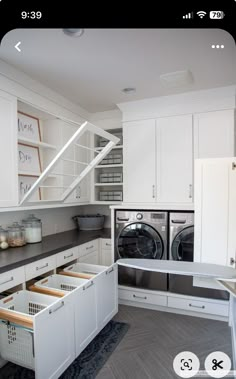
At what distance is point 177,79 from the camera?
2105 millimetres

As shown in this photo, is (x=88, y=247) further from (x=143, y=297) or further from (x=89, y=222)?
(x=143, y=297)

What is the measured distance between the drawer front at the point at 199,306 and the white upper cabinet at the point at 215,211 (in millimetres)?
718

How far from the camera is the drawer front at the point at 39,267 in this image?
1.80m

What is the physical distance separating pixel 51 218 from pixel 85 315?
139 cm

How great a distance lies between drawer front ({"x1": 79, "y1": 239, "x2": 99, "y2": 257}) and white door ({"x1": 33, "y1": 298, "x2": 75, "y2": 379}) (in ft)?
2.96

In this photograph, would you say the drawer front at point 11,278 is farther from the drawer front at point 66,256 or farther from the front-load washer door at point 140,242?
the front-load washer door at point 140,242

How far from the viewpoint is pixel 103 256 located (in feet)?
9.41

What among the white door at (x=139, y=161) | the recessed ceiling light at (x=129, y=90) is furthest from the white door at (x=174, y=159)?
the recessed ceiling light at (x=129, y=90)

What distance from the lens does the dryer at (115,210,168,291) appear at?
2432 mm
